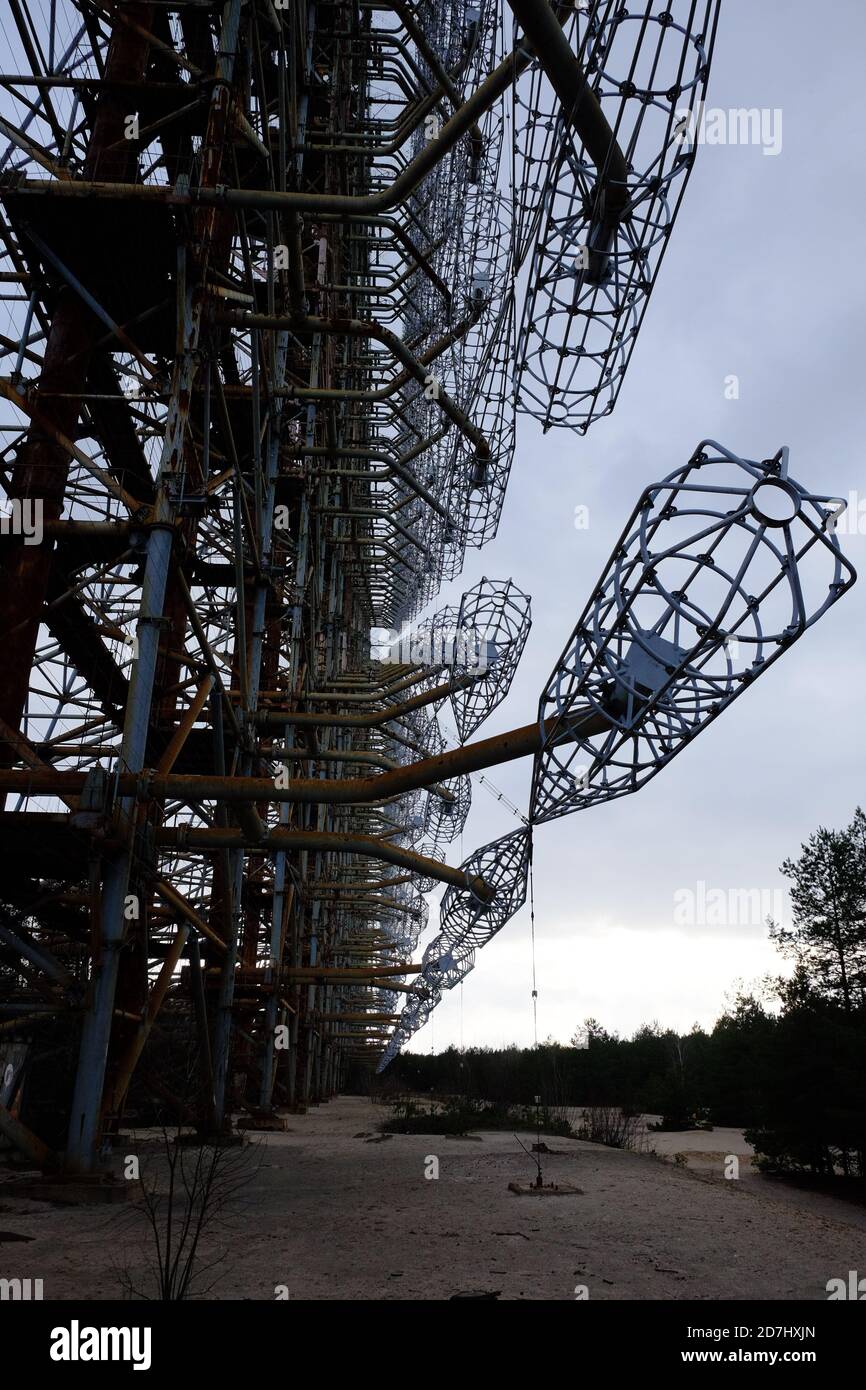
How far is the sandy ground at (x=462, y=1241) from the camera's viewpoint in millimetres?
6066

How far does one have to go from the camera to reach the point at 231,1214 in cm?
833

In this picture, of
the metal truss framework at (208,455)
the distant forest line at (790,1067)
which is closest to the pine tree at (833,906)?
the distant forest line at (790,1067)

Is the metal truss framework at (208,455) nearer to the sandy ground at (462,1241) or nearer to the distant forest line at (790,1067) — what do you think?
the sandy ground at (462,1241)

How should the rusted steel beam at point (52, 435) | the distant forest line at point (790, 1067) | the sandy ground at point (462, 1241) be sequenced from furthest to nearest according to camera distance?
the distant forest line at point (790, 1067) < the rusted steel beam at point (52, 435) < the sandy ground at point (462, 1241)

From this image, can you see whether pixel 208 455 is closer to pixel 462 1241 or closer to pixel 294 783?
pixel 294 783

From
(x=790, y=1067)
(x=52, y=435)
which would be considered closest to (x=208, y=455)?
(x=52, y=435)

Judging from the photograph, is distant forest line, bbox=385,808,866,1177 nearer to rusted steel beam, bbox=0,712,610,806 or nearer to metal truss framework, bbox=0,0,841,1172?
metal truss framework, bbox=0,0,841,1172

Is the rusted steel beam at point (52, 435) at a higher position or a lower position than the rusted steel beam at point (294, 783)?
higher

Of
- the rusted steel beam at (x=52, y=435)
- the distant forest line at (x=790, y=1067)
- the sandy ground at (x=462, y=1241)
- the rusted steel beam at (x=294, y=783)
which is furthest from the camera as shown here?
the distant forest line at (x=790, y=1067)

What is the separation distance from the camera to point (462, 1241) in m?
7.62

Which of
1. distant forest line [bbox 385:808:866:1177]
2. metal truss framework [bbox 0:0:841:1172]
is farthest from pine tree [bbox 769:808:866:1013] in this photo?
metal truss framework [bbox 0:0:841:1172]

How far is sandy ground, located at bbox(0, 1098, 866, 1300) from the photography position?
6066mm
